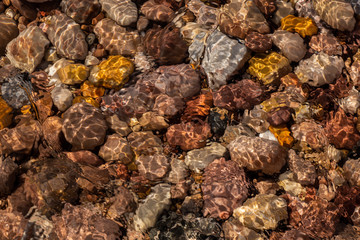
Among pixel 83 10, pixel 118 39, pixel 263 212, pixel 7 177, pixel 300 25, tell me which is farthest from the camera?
pixel 83 10

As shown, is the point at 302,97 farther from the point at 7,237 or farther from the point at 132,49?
the point at 7,237

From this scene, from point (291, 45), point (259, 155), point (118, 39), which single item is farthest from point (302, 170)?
point (118, 39)

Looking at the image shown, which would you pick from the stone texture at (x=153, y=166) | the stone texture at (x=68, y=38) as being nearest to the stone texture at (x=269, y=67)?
the stone texture at (x=153, y=166)

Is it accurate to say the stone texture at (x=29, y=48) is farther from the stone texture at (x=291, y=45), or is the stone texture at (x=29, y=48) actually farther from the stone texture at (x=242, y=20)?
the stone texture at (x=291, y=45)

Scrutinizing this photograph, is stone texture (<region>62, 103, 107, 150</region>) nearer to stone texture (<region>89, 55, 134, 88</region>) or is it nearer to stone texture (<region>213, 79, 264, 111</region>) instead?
stone texture (<region>89, 55, 134, 88</region>)

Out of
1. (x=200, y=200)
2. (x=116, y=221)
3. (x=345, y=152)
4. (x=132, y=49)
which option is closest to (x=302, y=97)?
(x=345, y=152)

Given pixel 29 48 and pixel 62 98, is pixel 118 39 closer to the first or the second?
pixel 62 98
